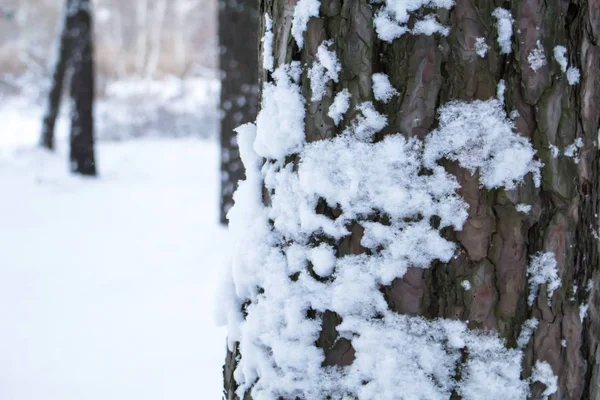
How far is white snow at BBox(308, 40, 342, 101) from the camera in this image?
3.33 ft

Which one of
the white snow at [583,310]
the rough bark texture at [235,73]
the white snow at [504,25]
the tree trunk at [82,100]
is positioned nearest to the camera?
the white snow at [504,25]

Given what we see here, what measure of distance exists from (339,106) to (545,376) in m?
0.63

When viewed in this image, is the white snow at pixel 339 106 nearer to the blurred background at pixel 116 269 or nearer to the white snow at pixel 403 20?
the white snow at pixel 403 20

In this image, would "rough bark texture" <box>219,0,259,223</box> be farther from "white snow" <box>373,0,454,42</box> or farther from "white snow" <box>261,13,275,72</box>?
"white snow" <box>373,0,454,42</box>

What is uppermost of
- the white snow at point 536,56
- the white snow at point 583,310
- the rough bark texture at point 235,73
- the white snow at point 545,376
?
the rough bark texture at point 235,73

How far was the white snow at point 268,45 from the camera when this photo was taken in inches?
44.3

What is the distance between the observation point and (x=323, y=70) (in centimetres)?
103

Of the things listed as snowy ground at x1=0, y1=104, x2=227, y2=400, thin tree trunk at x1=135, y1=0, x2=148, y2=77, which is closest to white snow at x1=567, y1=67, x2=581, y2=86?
snowy ground at x1=0, y1=104, x2=227, y2=400

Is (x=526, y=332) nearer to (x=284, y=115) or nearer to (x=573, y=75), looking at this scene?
(x=573, y=75)

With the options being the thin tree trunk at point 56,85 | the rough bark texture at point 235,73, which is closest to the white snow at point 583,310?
the rough bark texture at point 235,73

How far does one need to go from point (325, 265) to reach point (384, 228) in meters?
0.13

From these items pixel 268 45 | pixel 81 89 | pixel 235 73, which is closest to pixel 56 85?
pixel 81 89

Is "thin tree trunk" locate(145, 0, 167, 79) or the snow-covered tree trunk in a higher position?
"thin tree trunk" locate(145, 0, 167, 79)

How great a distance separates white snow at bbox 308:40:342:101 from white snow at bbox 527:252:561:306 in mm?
489
